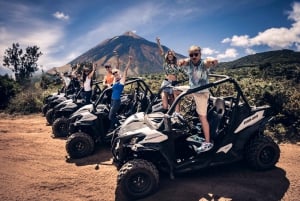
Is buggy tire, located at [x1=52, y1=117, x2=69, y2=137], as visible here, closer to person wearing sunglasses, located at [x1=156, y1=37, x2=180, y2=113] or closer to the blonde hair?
person wearing sunglasses, located at [x1=156, y1=37, x2=180, y2=113]

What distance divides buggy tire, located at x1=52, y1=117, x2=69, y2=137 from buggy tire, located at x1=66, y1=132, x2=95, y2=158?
2.44 m

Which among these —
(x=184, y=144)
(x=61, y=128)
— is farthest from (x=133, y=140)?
(x=61, y=128)

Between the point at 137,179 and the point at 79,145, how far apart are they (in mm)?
3002

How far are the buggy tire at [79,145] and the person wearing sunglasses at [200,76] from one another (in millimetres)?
3249

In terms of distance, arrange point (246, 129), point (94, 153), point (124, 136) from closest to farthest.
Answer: point (124, 136)
point (246, 129)
point (94, 153)

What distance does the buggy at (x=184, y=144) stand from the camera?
4.87 metres

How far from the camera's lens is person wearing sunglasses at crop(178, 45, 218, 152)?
17.3 ft

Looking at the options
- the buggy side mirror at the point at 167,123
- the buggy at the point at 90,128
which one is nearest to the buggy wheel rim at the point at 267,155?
the buggy side mirror at the point at 167,123

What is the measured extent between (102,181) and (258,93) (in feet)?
19.7

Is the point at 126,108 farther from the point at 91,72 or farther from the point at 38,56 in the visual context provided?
the point at 38,56

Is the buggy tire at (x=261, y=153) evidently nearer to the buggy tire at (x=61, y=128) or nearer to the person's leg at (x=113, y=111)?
the person's leg at (x=113, y=111)

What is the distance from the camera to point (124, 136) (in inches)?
200

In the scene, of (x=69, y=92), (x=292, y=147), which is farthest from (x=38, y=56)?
(x=292, y=147)

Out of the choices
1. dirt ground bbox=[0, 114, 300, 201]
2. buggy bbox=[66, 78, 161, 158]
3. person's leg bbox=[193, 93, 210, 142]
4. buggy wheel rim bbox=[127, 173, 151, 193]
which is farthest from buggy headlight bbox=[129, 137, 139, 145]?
buggy bbox=[66, 78, 161, 158]
